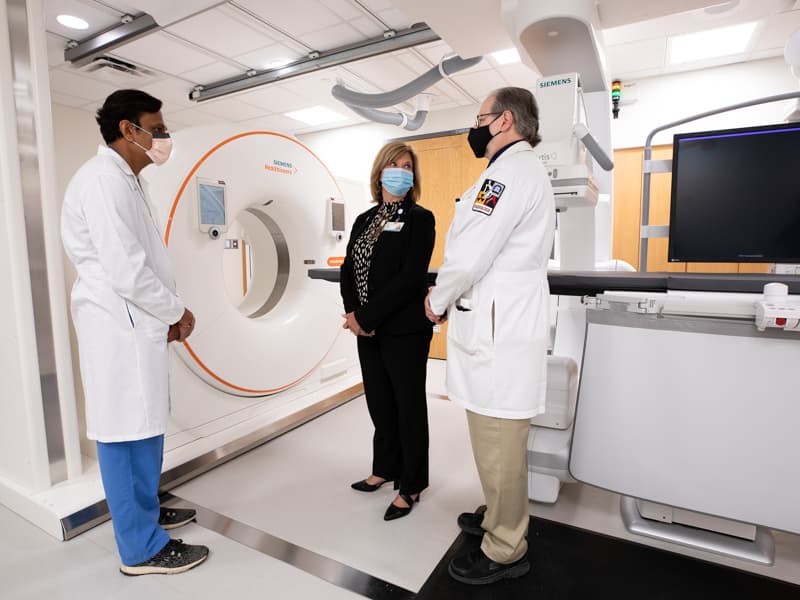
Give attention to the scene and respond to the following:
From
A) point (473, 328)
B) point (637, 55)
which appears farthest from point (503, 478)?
point (637, 55)

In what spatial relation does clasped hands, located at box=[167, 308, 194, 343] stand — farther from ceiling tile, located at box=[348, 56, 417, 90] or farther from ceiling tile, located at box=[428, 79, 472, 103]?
ceiling tile, located at box=[428, 79, 472, 103]

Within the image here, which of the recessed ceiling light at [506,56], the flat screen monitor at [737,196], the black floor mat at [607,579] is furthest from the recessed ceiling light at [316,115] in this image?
the black floor mat at [607,579]

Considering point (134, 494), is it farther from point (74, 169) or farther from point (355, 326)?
point (74, 169)

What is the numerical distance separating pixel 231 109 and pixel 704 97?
4.11 m

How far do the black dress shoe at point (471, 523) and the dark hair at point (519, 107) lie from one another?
124cm

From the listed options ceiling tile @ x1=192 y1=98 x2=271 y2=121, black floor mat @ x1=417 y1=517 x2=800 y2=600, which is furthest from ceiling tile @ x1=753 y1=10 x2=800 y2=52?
ceiling tile @ x1=192 y1=98 x2=271 y2=121

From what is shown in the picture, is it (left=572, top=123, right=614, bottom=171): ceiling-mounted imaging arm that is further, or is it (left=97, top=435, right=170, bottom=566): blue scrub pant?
(left=572, top=123, right=614, bottom=171): ceiling-mounted imaging arm

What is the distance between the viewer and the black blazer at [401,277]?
5.41 feet

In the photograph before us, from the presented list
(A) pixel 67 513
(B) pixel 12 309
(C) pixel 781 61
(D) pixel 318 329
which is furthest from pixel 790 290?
(C) pixel 781 61

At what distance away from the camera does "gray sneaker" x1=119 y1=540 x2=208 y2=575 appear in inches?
57.3

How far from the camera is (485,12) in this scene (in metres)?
1.86

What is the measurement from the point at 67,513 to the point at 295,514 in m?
0.76

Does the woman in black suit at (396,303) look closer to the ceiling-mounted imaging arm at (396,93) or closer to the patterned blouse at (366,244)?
the patterned blouse at (366,244)

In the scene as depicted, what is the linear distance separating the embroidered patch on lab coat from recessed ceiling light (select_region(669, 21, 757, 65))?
2.81 meters
